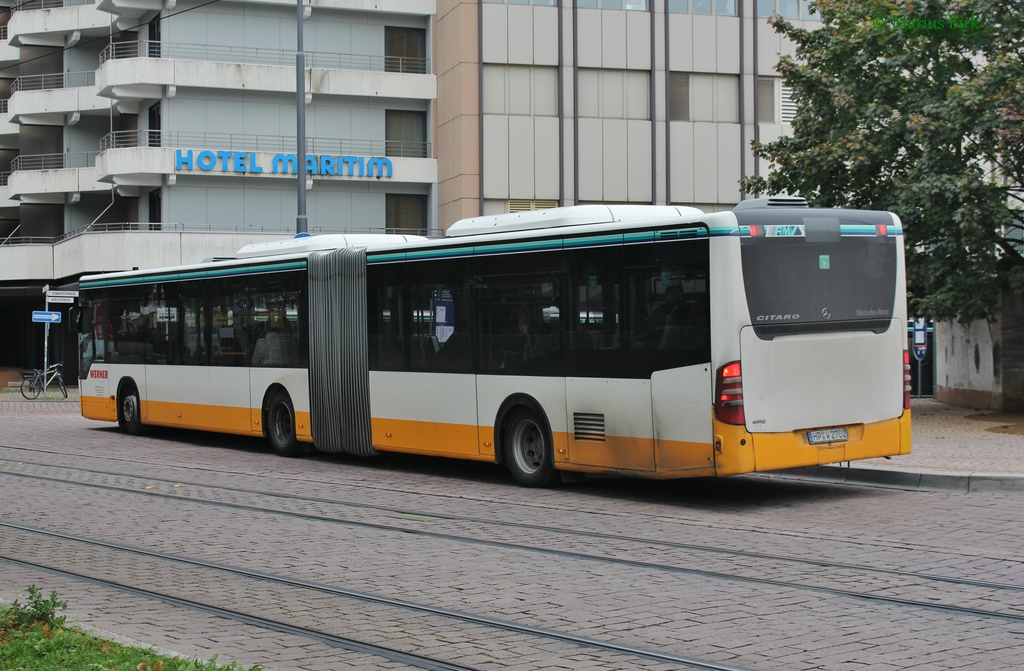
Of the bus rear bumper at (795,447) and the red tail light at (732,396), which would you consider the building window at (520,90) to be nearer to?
the bus rear bumper at (795,447)

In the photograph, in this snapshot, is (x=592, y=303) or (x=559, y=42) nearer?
(x=592, y=303)

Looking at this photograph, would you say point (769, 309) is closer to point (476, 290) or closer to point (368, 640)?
point (476, 290)

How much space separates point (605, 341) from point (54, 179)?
39.4 m

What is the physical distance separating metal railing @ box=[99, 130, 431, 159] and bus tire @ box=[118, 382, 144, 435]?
2111cm

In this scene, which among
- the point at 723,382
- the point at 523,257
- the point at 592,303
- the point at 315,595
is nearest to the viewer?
the point at 315,595

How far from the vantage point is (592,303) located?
13477 mm

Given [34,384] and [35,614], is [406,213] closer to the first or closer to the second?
[34,384]

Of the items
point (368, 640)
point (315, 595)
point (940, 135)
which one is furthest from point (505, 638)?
point (940, 135)

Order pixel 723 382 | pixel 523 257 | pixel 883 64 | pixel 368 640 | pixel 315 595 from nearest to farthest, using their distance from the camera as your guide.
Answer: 1. pixel 368 640
2. pixel 315 595
3. pixel 723 382
4. pixel 523 257
5. pixel 883 64

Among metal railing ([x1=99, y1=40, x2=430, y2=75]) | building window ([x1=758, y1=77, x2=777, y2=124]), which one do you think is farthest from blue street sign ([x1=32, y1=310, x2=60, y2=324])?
building window ([x1=758, y1=77, x2=777, y2=124])

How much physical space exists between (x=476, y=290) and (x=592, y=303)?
1.96 m

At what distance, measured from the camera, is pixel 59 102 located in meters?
49.1

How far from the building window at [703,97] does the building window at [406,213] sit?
30.6 feet

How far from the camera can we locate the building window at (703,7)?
143ft
